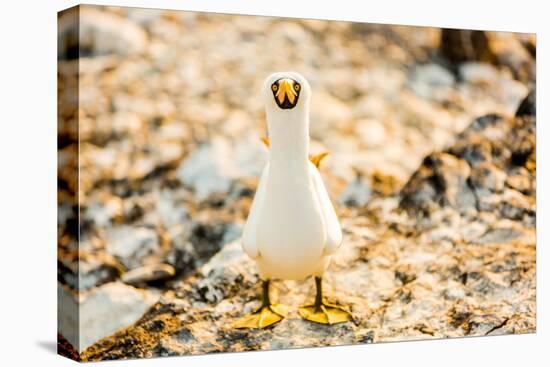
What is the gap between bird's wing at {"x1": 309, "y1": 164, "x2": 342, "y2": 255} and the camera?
670 centimetres

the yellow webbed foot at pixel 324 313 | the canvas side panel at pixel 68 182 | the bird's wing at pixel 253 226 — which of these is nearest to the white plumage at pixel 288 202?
the bird's wing at pixel 253 226

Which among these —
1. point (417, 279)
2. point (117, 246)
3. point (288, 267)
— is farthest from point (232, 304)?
point (417, 279)

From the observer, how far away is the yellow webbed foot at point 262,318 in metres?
6.82

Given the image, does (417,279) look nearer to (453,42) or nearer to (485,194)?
(485,194)

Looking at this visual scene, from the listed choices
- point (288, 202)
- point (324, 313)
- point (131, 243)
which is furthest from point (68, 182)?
→ point (324, 313)

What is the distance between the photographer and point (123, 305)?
21.2 ft

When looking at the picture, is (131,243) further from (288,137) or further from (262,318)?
(288,137)

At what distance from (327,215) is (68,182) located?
1607 millimetres

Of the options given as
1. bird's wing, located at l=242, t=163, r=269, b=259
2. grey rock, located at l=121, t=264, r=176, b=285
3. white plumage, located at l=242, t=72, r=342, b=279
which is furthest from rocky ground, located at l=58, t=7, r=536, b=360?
white plumage, located at l=242, t=72, r=342, b=279

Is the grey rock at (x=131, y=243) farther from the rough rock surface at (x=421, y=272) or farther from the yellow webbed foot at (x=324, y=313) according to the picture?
the yellow webbed foot at (x=324, y=313)

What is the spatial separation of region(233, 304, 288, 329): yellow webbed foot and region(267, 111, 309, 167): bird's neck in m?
0.98

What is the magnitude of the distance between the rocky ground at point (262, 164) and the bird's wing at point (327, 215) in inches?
11.6

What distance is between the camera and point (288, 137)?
6551 millimetres

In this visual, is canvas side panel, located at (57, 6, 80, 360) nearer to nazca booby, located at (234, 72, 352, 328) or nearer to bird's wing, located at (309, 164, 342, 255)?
nazca booby, located at (234, 72, 352, 328)
